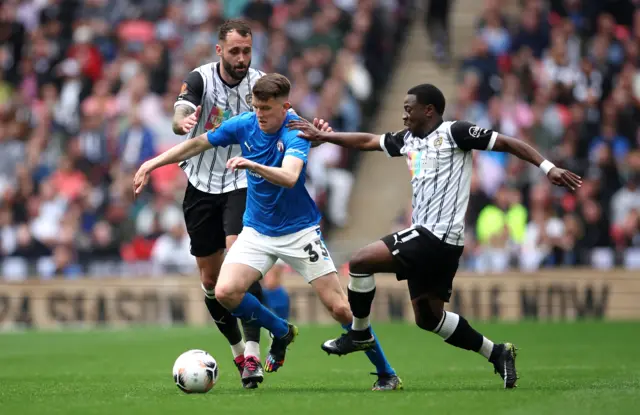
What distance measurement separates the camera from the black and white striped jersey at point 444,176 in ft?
30.7

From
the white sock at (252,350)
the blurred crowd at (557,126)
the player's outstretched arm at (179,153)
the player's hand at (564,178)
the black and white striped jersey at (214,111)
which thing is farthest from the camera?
the blurred crowd at (557,126)

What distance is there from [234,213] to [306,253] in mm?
1185

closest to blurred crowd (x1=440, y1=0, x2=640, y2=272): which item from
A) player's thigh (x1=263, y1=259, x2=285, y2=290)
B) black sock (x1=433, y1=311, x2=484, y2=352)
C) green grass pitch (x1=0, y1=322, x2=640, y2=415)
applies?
green grass pitch (x1=0, y1=322, x2=640, y2=415)

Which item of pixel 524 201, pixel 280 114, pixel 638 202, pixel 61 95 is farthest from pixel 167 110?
pixel 280 114

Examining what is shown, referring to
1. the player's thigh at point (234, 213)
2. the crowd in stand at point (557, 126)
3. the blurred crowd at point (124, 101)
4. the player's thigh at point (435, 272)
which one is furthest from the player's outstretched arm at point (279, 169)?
the blurred crowd at point (124, 101)

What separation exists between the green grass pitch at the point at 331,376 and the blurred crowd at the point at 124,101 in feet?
7.05

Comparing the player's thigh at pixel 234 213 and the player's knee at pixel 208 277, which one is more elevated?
the player's thigh at pixel 234 213

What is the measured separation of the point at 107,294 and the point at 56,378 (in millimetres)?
8837

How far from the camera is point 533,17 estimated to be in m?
21.8

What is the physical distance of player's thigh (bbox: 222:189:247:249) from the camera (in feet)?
33.7

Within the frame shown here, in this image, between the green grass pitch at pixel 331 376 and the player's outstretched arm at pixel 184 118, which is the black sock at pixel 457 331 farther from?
the player's outstretched arm at pixel 184 118

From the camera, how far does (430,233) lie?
931 centimetres

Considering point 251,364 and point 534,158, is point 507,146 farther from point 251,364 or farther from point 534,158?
point 251,364

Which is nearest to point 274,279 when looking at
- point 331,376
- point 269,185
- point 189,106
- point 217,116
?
point 331,376
